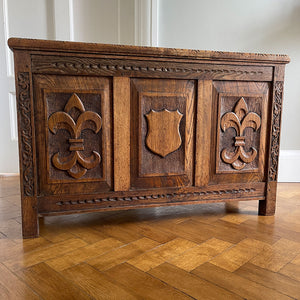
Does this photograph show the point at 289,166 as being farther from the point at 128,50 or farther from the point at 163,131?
the point at 128,50

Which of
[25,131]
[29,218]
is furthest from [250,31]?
[29,218]

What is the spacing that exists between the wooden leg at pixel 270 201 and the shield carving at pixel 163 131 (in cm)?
49

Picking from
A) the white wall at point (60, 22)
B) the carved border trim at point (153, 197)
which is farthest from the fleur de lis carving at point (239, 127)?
the white wall at point (60, 22)

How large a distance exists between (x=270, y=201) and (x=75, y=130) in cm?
92

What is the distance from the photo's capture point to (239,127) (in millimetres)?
1353

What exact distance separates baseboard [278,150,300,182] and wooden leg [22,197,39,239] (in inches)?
64.0

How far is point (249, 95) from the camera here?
135cm

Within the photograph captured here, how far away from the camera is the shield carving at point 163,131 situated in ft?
4.12

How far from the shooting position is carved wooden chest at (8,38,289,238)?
115 cm

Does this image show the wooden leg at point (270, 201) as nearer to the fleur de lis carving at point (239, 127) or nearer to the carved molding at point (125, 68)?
the fleur de lis carving at point (239, 127)

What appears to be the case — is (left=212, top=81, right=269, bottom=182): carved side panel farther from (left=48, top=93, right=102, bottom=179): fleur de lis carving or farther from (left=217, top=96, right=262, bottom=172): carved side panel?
(left=48, top=93, right=102, bottom=179): fleur de lis carving

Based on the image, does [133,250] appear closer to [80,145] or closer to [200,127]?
[80,145]

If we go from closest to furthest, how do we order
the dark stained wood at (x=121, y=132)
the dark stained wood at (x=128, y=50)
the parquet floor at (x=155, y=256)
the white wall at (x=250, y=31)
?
1. the parquet floor at (x=155, y=256)
2. the dark stained wood at (x=128, y=50)
3. the dark stained wood at (x=121, y=132)
4. the white wall at (x=250, y=31)

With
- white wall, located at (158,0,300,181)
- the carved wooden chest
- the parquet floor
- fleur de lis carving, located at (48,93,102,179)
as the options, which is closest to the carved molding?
the carved wooden chest
